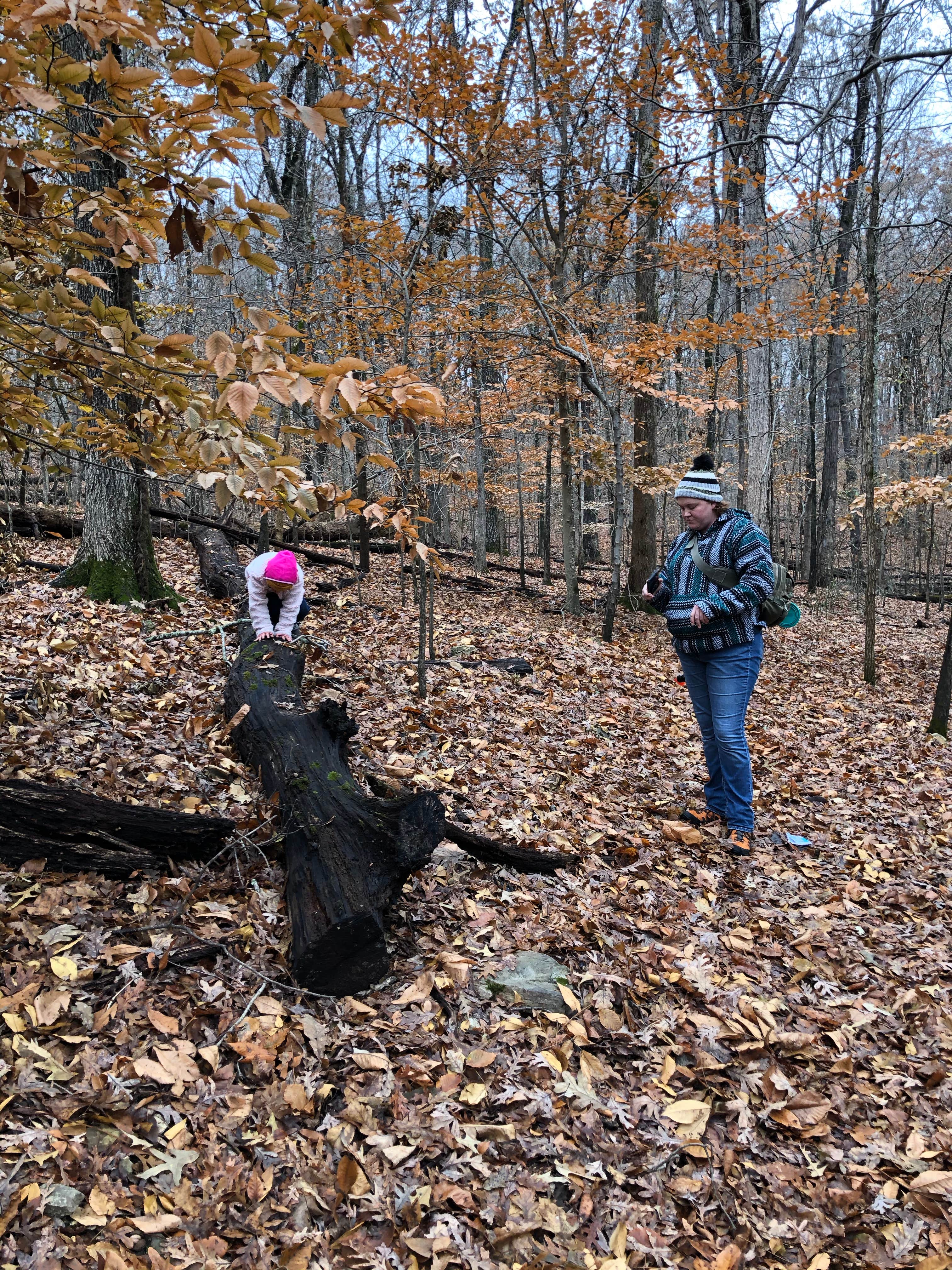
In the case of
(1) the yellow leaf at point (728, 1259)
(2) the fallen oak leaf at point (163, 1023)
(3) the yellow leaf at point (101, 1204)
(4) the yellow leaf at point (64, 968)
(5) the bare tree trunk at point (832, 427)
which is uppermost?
(5) the bare tree trunk at point (832, 427)

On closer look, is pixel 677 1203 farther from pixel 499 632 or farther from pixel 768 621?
pixel 499 632

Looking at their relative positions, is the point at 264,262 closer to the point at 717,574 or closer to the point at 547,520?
the point at 717,574

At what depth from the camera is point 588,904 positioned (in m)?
3.44

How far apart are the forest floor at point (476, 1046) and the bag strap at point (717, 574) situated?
5.18 feet

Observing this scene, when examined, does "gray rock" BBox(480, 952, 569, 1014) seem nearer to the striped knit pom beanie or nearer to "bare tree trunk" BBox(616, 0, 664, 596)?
the striped knit pom beanie

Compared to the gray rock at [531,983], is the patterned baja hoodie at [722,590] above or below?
above

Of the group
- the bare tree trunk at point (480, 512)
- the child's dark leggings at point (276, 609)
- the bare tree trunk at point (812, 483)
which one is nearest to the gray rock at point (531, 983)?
the child's dark leggings at point (276, 609)

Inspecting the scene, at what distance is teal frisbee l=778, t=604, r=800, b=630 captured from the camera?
13.8ft

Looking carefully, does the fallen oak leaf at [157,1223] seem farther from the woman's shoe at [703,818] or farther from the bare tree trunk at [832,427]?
the bare tree trunk at [832,427]

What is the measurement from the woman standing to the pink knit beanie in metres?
2.38

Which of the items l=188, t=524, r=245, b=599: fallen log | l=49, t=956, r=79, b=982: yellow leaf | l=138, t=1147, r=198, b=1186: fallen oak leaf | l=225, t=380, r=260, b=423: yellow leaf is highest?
l=225, t=380, r=260, b=423: yellow leaf

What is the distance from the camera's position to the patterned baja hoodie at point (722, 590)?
4.00 metres

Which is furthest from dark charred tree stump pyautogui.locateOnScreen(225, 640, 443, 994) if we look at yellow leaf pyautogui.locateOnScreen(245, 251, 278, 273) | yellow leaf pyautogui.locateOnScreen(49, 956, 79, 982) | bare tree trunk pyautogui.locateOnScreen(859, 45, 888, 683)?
bare tree trunk pyautogui.locateOnScreen(859, 45, 888, 683)

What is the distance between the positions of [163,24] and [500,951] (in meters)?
3.42
